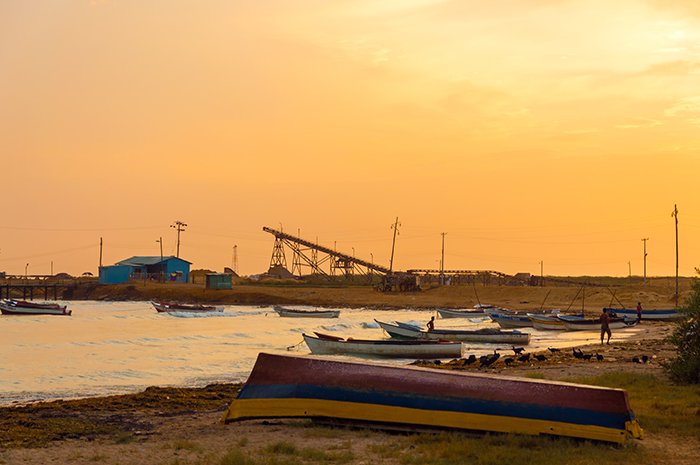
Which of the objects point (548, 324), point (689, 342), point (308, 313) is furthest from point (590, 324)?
point (689, 342)

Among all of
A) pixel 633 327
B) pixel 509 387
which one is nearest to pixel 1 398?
pixel 509 387

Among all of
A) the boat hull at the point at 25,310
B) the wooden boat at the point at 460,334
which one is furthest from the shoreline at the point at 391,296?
the wooden boat at the point at 460,334

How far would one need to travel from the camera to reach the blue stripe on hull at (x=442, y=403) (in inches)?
614

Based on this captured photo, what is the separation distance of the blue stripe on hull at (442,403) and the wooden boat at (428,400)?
18mm

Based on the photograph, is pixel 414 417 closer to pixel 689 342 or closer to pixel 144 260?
pixel 689 342

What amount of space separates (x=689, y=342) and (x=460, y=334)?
1034 inches

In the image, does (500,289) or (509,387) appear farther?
(500,289)

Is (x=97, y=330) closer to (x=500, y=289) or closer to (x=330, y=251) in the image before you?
(x=500, y=289)

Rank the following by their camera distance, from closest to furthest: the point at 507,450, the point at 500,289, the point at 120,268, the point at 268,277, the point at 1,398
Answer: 1. the point at 507,450
2. the point at 1,398
3. the point at 500,289
4. the point at 120,268
5. the point at 268,277

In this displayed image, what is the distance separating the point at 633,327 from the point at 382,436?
5135 centimetres

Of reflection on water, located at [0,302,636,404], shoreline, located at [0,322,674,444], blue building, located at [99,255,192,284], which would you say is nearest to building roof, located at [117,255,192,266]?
blue building, located at [99,255,192,284]

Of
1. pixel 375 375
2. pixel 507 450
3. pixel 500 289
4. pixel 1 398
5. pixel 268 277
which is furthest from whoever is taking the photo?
pixel 268 277

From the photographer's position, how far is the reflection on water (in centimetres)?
3250

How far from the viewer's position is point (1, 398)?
27422 millimetres
